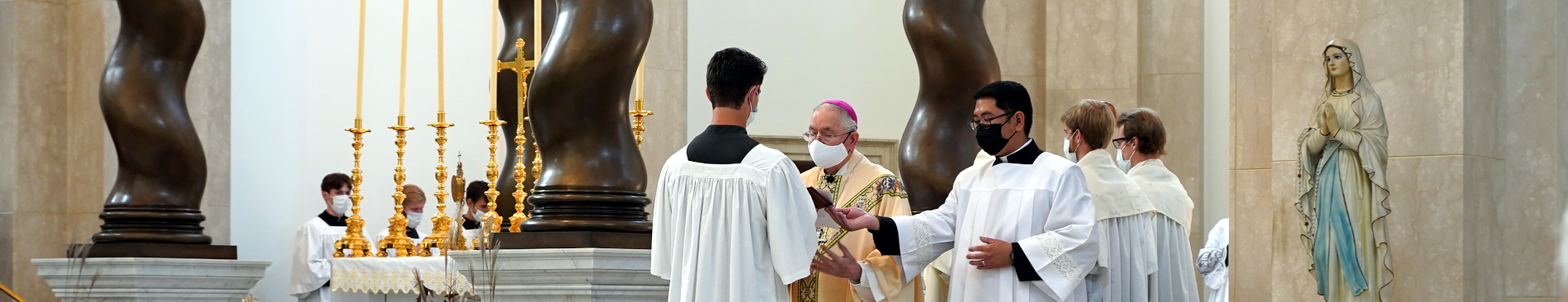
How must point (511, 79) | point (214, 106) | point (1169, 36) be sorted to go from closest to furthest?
point (511, 79), point (214, 106), point (1169, 36)

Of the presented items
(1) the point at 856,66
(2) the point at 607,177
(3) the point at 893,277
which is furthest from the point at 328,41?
(3) the point at 893,277

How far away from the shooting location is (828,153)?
5.11 metres

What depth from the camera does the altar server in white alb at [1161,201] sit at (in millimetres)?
5785

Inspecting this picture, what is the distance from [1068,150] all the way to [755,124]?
8251mm

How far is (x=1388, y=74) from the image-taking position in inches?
252

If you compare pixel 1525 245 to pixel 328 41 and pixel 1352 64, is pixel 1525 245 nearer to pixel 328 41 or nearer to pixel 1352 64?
pixel 1352 64

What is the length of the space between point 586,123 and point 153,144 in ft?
10.3

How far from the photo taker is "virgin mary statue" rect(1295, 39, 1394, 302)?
18.0 ft

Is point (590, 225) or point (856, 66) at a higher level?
point (856, 66)

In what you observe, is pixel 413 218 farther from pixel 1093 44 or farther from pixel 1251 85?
pixel 1251 85

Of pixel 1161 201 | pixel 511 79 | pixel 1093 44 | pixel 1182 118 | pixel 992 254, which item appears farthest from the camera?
pixel 1182 118

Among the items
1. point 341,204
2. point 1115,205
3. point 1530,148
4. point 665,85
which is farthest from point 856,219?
point 341,204

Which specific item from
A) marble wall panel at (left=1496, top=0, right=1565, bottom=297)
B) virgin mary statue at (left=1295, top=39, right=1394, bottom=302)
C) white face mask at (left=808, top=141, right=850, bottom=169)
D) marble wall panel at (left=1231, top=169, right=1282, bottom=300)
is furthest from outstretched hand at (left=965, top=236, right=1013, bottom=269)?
marble wall panel at (left=1496, top=0, right=1565, bottom=297)

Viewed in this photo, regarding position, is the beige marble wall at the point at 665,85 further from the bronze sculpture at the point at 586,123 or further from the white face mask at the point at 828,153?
the white face mask at the point at 828,153
